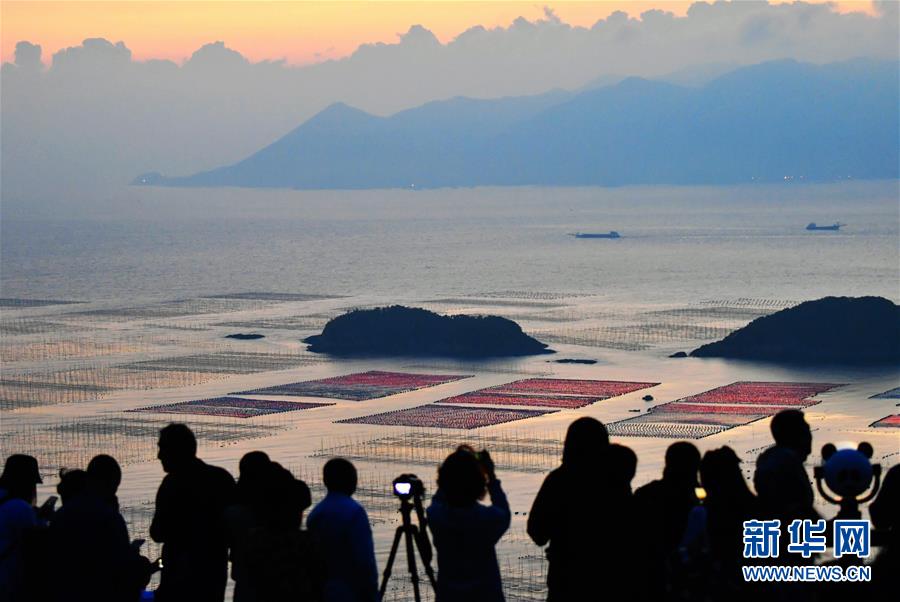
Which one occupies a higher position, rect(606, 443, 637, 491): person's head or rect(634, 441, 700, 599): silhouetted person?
rect(606, 443, 637, 491): person's head

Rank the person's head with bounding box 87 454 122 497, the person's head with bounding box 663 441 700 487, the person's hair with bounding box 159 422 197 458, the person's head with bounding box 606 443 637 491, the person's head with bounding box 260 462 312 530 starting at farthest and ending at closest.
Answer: the person's hair with bounding box 159 422 197 458, the person's head with bounding box 87 454 122 497, the person's head with bounding box 663 441 700 487, the person's head with bounding box 606 443 637 491, the person's head with bounding box 260 462 312 530

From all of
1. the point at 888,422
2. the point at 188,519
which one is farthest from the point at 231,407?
the point at 188,519

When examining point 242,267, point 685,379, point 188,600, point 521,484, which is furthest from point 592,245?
point 188,600

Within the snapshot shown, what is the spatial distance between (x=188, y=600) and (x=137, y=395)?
55778 mm

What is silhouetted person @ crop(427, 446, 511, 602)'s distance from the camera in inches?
316

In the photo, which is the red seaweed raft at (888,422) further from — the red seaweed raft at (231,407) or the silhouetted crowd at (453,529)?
the silhouetted crowd at (453,529)

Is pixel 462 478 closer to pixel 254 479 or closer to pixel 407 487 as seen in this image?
pixel 407 487

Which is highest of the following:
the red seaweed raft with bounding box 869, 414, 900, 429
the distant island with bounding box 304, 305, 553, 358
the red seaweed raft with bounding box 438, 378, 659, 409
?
the distant island with bounding box 304, 305, 553, 358

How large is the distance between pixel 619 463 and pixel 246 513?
2149 mm

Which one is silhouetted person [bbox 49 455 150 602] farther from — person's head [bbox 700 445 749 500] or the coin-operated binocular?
the coin-operated binocular

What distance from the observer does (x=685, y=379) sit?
213 ft

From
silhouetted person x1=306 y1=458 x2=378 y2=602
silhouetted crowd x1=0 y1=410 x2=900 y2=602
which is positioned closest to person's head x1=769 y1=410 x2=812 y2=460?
silhouetted crowd x1=0 y1=410 x2=900 y2=602

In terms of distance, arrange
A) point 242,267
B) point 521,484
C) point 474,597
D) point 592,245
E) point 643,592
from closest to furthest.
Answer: point 643,592
point 474,597
point 521,484
point 242,267
point 592,245

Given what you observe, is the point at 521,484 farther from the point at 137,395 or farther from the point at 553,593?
the point at 553,593
